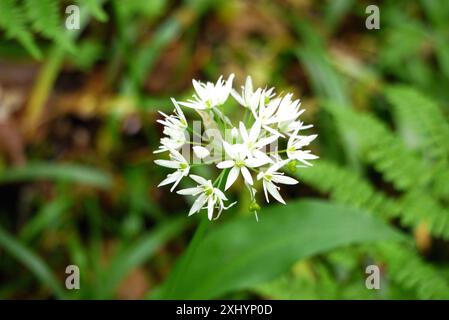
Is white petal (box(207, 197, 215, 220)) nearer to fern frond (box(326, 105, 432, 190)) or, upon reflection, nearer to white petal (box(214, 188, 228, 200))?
white petal (box(214, 188, 228, 200))

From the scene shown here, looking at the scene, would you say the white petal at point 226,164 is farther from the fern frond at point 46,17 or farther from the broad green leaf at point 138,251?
the broad green leaf at point 138,251

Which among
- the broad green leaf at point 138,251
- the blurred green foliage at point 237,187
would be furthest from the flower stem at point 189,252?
the broad green leaf at point 138,251

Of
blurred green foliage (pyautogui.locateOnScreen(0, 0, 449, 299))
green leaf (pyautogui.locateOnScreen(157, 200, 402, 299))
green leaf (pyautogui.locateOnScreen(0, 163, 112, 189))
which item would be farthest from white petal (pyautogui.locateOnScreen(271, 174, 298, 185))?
green leaf (pyautogui.locateOnScreen(0, 163, 112, 189))

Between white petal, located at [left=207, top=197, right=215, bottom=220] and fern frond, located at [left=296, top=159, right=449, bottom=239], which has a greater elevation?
fern frond, located at [left=296, top=159, right=449, bottom=239]

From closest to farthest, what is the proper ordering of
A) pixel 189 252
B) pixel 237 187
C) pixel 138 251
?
pixel 189 252 → pixel 138 251 → pixel 237 187

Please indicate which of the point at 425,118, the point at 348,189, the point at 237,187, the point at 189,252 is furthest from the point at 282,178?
the point at 237,187

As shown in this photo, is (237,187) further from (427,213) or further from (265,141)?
(265,141)

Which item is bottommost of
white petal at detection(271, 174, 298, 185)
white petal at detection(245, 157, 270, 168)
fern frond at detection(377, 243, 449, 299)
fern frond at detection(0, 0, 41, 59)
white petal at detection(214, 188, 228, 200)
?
fern frond at detection(377, 243, 449, 299)
